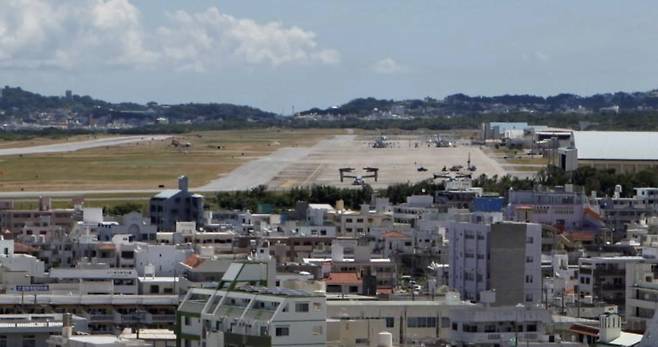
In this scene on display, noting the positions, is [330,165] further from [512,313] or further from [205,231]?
[512,313]

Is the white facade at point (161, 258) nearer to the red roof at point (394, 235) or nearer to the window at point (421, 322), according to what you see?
the red roof at point (394, 235)

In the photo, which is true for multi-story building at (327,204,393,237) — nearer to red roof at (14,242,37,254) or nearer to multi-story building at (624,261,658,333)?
red roof at (14,242,37,254)

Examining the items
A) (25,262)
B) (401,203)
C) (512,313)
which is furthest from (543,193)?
(512,313)

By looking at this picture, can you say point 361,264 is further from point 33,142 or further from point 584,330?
point 33,142

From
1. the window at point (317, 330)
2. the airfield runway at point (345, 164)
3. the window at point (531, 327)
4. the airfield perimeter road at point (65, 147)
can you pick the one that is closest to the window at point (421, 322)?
the window at point (531, 327)

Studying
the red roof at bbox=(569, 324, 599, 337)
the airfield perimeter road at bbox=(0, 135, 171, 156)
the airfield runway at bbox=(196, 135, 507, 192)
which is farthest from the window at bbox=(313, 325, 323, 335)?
the airfield perimeter road at bbox=(0, 135, 171, 156)

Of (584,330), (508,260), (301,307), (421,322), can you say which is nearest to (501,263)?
(508,260)

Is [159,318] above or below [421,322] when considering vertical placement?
below

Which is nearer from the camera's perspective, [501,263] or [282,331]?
[282,331]

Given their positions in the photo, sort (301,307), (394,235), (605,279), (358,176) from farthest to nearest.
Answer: (358,176) < (394,235) < (605,279) < (301,307)
